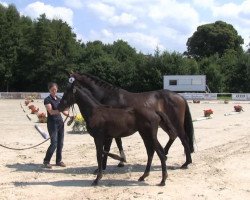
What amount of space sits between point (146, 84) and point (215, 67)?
10470 mm

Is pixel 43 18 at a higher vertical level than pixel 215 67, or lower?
higher

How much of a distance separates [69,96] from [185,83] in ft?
177

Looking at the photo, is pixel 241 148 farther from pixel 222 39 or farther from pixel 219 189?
pixel 222 39

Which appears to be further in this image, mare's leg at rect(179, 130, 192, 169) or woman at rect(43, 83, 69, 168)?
woman at rect(43, 83, 69, 168)

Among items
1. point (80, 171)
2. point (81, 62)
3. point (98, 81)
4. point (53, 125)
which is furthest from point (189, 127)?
point (81, 62)

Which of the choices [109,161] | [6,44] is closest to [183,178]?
[109,161]

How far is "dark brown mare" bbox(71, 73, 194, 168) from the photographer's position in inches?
403

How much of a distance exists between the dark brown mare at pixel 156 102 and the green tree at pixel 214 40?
252 ft

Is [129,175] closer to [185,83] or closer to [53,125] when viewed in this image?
[53,125]

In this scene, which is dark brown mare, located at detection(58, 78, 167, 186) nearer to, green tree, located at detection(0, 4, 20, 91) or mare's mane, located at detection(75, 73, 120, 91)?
mare's mane, located at detection(75, 73, 120, 91)

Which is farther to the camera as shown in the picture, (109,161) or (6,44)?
(6,44)

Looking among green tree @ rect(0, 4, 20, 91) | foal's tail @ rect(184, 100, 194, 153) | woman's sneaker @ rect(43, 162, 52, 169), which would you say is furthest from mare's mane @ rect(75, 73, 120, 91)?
green tree @ rect(0, 4, 20, 91)

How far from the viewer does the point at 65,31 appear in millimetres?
77500

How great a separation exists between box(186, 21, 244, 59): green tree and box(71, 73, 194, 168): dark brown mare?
252ft
